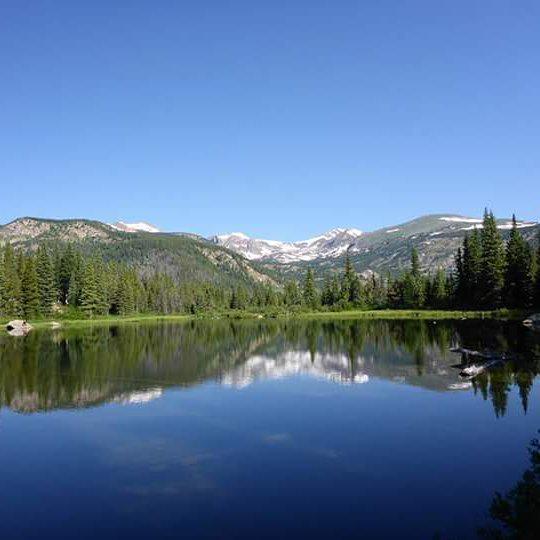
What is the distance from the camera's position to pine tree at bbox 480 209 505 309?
125m

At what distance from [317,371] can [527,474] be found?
40.8 m

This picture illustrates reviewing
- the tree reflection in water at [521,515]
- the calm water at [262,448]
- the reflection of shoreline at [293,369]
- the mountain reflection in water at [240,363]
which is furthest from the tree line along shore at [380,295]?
the tree reflection in water at [521,515]

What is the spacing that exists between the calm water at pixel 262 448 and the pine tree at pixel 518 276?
6229 cm

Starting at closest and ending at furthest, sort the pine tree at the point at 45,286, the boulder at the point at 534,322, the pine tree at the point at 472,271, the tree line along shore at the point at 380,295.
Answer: the boulder at the point at 534,322 < the tree line along shore at the point at 380,295 < the pine tree at the point at 472,271 < the pine tree at the point at 45,286

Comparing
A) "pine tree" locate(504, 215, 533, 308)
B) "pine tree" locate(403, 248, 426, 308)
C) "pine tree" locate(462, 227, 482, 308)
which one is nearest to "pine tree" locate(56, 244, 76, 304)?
"pine tree" locate(403, 248, 426, 308)

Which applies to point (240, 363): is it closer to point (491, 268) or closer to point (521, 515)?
point (521, 515)

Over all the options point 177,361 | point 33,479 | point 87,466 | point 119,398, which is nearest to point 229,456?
point 87,466

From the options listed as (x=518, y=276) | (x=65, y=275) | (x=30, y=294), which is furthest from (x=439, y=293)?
(x=30, y=294)

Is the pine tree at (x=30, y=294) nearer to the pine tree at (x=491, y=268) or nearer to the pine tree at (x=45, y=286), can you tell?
the pine tree at (x=45, y=286)

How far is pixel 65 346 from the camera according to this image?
8350 cm

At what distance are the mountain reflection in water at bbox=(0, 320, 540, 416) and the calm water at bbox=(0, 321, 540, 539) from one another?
40cm

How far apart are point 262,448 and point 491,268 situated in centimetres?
11054

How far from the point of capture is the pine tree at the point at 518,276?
381ft

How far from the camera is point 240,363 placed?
6600cm
